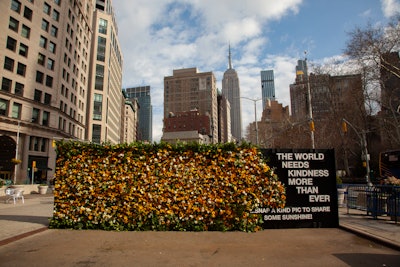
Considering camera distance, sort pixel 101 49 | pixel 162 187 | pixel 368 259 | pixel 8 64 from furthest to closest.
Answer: pixel 101 49 < pixel 8 64 < pixel 162 187 < pixel 368 259

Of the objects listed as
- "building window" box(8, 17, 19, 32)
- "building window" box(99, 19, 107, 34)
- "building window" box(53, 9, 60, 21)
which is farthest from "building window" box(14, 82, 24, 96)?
"building window" box(99, 19, 107, 34)

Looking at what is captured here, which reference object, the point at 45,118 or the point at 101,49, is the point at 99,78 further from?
the point at 45,118

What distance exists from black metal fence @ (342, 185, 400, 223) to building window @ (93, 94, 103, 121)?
7462cm

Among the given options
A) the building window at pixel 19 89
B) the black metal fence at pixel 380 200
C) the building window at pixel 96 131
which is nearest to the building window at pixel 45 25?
the building window at pixel 19 89

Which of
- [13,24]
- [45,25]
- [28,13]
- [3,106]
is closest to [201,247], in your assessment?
[3,106]

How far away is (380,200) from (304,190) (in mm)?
4135

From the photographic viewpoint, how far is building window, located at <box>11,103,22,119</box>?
40094mm

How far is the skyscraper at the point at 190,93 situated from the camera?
174m

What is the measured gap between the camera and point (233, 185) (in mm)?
9141

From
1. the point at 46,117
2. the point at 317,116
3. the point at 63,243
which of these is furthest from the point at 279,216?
the point at 46,117

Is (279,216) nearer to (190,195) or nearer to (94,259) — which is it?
(190,195)

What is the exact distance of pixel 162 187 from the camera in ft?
30.0

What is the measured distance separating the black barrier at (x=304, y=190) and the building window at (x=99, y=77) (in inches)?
3016

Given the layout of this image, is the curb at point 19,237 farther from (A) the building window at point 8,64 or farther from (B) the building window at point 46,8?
(B) the building window at point 46,8
